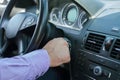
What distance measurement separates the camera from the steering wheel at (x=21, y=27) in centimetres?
191

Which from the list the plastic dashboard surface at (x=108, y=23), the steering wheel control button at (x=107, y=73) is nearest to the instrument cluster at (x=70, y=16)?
the plastic dashboard surface at (x=108, y=23)

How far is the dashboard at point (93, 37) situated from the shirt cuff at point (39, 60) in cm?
33

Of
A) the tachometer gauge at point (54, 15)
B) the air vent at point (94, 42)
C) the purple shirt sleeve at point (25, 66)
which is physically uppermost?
the tachometer gauge at point (54, 15)

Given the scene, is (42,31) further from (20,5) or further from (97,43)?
(20,5)

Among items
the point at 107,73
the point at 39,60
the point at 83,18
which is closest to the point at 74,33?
the point at 83,18

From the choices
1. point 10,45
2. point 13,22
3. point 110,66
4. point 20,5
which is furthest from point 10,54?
point 110,66

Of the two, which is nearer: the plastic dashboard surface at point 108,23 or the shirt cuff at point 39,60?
the shirt cuff at point 39,60

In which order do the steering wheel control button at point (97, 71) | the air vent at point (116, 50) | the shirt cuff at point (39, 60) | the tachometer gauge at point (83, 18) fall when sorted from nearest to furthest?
the shirt cuff at point (39, 60) < the air vent at point (116, 50) < the steering wheel control button at point (97, 71) < the tachometer gauge at point (83, 18)

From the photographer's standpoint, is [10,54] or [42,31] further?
[10,54]

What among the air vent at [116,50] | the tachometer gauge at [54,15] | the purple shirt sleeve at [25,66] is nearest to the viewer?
the purple shirt sleeve at [25,66]

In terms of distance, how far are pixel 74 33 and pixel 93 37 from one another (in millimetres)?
167

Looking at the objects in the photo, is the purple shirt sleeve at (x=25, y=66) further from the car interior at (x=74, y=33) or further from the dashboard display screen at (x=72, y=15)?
the dashboard display screen at (x=72, y=15)

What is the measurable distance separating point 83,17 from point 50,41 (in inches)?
14.3

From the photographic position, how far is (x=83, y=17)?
7.14 feet
